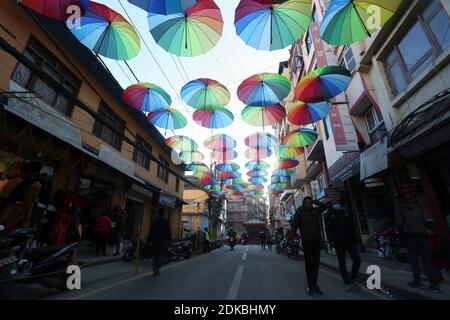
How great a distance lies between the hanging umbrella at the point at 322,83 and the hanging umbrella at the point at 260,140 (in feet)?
20.6

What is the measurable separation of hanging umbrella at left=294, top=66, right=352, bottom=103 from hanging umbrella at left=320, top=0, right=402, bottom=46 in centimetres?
142

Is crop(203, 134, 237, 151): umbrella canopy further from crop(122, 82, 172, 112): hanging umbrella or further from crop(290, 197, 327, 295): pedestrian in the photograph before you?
crop(290, 197, 327, 295): pedestrian

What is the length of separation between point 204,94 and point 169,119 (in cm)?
290

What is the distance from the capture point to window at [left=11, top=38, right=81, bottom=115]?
7530 mm

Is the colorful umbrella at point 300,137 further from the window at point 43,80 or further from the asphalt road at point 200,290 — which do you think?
the window at point 43,80

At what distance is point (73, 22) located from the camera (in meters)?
6.00

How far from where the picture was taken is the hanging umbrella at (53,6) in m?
5.26

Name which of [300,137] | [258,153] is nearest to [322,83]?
[300,137]

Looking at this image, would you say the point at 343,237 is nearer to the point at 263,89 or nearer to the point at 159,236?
the point at 159,236

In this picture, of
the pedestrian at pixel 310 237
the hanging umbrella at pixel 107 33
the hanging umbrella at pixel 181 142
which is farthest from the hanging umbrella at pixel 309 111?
the hanging umbrella at pixel 181 142

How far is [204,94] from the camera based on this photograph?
9242 mm

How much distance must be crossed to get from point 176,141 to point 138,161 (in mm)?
3102
